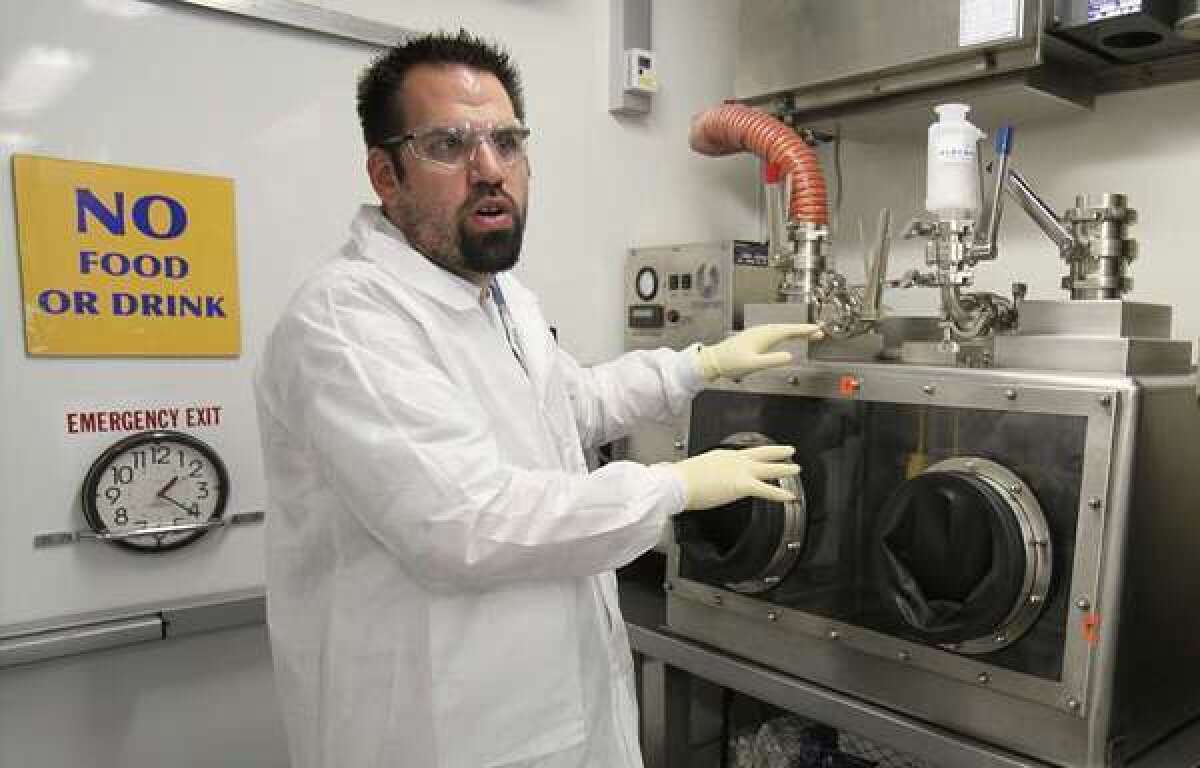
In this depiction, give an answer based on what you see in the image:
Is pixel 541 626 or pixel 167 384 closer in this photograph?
pixel 541 626

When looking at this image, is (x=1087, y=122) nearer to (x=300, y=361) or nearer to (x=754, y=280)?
(x=754, y=280)

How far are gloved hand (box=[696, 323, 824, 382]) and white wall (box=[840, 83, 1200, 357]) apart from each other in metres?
0.70

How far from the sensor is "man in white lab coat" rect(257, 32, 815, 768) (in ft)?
3.13

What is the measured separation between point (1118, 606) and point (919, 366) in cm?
39

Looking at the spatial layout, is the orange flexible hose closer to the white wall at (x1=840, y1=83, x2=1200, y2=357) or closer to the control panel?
the control panel

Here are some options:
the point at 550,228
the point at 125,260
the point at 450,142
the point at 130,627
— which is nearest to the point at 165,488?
the point at 130,627

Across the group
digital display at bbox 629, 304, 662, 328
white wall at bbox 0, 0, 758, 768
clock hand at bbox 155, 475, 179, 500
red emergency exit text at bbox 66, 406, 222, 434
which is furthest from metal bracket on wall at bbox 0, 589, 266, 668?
digital display at bbox 629, 304, 662, 328

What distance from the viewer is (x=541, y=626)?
3.55ft

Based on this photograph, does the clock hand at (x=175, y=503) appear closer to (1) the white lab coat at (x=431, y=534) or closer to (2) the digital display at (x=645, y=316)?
(1) the white lab coat at (x=431, y=534)

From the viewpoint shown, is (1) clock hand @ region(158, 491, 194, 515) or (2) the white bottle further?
(1) clock hand @ region(158, 491, 194, 515)

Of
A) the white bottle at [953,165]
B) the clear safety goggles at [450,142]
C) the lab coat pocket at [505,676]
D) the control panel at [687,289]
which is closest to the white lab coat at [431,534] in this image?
the lab coat pocket at [505,676]

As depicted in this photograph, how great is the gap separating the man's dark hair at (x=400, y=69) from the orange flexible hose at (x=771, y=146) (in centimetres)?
64

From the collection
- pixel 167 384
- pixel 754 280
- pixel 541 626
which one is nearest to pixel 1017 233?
pixel 754 280

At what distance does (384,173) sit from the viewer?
47.4 inches
